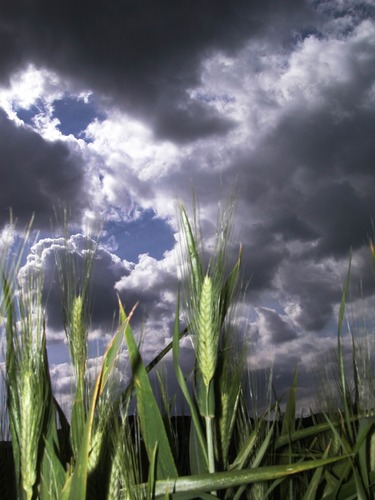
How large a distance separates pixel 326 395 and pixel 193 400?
434mm

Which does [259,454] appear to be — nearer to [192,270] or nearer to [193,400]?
[193,400]

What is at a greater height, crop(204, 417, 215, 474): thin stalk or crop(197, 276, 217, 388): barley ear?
crop(197, 276, 217, 388): barley ear

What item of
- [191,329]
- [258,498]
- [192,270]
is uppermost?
[192,270]

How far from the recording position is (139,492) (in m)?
1.07

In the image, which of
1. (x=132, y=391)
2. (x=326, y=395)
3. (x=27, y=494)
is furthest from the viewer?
(x=326, y=395)

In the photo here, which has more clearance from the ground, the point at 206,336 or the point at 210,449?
the point at 206,336

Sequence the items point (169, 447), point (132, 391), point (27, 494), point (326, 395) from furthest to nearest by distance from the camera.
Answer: point (326, 395) < point (132, 391) < point (169, 447) < point (27, 494)

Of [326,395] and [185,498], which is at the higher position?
[326,395]

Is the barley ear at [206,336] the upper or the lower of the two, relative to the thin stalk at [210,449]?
upper

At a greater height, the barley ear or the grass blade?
the barley ear

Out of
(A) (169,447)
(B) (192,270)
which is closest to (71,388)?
(A) (169,447)

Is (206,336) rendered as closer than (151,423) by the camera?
No

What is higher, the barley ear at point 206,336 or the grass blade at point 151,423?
the barley ear at point 206,336

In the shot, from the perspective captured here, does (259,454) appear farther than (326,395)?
No
